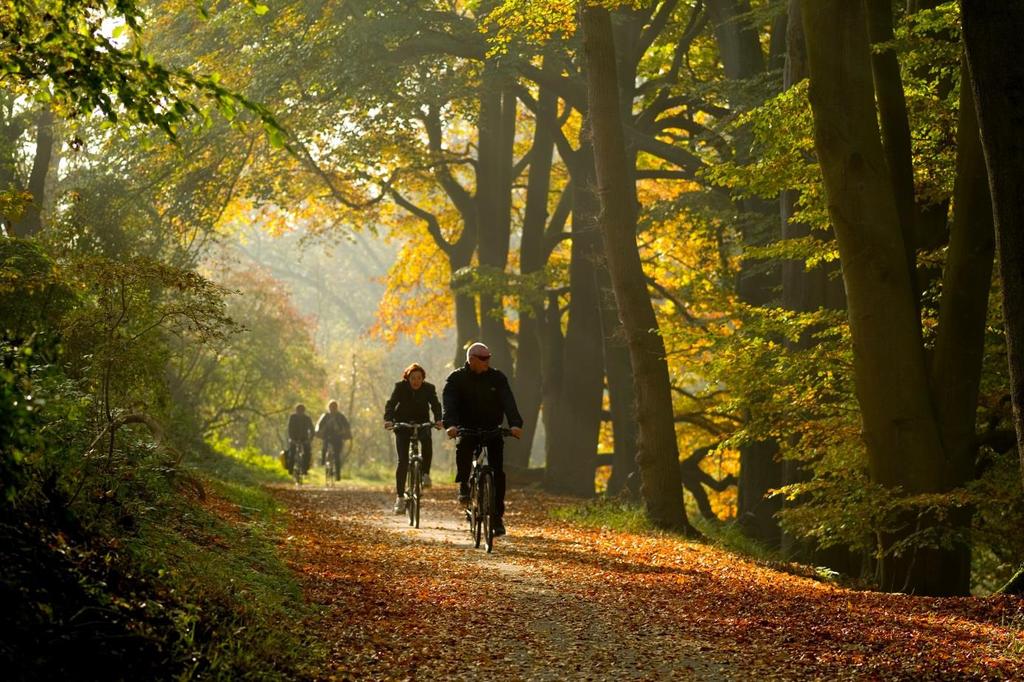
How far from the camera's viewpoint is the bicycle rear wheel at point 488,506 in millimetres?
12844

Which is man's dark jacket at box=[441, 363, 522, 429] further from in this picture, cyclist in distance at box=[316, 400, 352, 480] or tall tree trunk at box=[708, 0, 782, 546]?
cyclist in distance at box=[316, 400, 352, 480]

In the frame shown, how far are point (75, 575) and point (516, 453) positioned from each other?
2421 cm

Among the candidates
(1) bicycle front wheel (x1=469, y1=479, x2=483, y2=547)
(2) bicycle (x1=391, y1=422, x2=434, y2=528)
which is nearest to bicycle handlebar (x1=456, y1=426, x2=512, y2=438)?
(1) bicycle front wheel (x1=469, y1=479, x2=483, y2=547)

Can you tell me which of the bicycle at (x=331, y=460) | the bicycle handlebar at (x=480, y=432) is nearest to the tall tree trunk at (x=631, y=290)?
the bicycle handlebar at (x=480, y=432)

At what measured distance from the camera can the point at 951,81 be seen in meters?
13.8

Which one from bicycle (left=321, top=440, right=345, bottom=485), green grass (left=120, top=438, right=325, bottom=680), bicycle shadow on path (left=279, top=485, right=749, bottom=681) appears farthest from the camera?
bicycle (left=321, top=440, right=345, bottom=485)

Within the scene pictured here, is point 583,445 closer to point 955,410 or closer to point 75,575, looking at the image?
point 955,410

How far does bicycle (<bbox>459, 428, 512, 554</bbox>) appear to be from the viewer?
1284 cm

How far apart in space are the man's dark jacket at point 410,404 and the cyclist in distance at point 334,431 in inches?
483

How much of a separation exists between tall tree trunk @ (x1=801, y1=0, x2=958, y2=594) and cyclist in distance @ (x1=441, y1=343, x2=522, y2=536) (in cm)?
357

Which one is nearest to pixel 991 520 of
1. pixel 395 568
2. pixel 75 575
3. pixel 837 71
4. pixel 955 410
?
pixel 955 410

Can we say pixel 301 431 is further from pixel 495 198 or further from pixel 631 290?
pixel 631 290

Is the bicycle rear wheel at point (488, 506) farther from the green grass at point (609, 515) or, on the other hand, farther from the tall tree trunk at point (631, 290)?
the tall tree trunk at point (631, 290)

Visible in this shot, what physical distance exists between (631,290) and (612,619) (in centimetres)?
796
